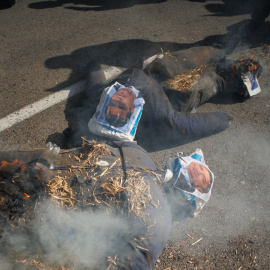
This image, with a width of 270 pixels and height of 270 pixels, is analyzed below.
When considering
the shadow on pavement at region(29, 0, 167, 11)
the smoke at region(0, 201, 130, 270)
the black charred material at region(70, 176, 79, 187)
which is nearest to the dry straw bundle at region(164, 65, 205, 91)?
the black charred material at region(70, 176, 79, 187)

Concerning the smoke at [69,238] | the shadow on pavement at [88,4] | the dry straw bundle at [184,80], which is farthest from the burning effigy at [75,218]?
the shadow on pavement at [88,4]

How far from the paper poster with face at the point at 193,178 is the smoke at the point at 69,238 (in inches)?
Result: 31.8

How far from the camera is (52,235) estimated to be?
6.97 feet

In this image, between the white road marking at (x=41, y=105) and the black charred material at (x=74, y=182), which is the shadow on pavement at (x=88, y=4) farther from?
the black charred material at (x=74, y=182)

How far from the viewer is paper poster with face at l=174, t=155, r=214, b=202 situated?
2.75 meters

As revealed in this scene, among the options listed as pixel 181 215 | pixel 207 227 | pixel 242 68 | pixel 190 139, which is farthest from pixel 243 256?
pixel 242 68

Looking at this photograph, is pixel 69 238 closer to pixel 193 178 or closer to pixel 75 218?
pixel 75 218

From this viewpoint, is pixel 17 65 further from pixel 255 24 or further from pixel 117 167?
pixel 255 24

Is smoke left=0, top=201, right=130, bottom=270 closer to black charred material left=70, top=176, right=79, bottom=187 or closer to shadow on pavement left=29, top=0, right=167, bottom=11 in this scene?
black charred material left=70, top=176, right=79, bottom=187

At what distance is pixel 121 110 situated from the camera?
305 centimetres

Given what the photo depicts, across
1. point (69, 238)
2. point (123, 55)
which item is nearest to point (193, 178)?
point (69, 238)

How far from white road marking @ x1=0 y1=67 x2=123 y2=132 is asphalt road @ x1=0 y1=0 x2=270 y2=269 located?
87 millimetres

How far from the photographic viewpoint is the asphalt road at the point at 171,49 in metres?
2.98

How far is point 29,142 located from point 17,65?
6.05 feet
